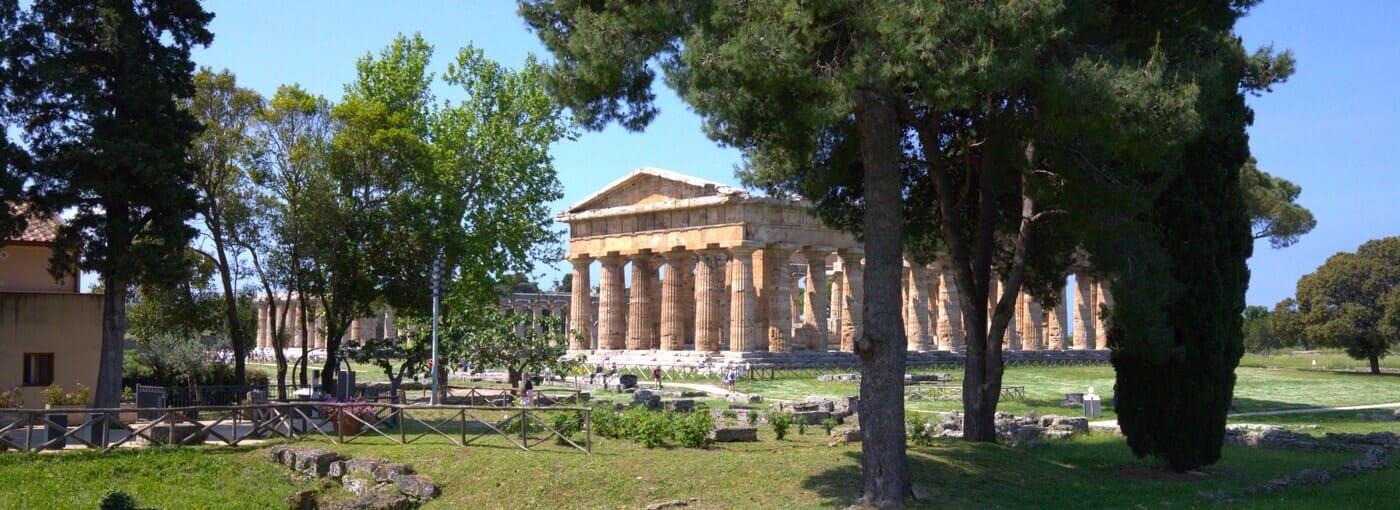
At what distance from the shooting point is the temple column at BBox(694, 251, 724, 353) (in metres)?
54.1

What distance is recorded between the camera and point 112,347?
22703 millimetres

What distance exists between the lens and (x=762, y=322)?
5709 cm

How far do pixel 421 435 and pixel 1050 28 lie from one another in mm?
12905

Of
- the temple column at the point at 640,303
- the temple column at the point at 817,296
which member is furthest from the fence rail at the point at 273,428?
the temple column at the point at 640,303

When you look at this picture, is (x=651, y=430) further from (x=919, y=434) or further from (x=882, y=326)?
(x=882, y=326)

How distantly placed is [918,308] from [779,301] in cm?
945

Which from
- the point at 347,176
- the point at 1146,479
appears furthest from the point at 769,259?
the point at 1146,479

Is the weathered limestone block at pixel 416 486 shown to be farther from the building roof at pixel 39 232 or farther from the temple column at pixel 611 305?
the temple column at pixel 611 305

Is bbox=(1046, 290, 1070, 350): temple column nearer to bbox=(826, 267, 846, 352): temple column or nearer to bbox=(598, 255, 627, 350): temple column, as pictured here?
bbox=(826, 267, 846, 352): temple column

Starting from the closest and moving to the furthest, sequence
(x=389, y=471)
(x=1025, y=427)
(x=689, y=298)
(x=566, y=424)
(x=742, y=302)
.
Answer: (x=389, y=471) → (x=566, y=424) → (x=1025, y=427) → (x=742, y=302) → (x=689, y=298)

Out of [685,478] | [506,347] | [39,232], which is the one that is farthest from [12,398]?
[685,478]

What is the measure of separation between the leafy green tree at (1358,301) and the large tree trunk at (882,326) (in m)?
54.6

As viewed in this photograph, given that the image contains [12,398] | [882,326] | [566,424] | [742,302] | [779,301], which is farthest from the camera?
[779,301]

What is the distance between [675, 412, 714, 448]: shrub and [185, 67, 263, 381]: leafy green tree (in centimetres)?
1564
